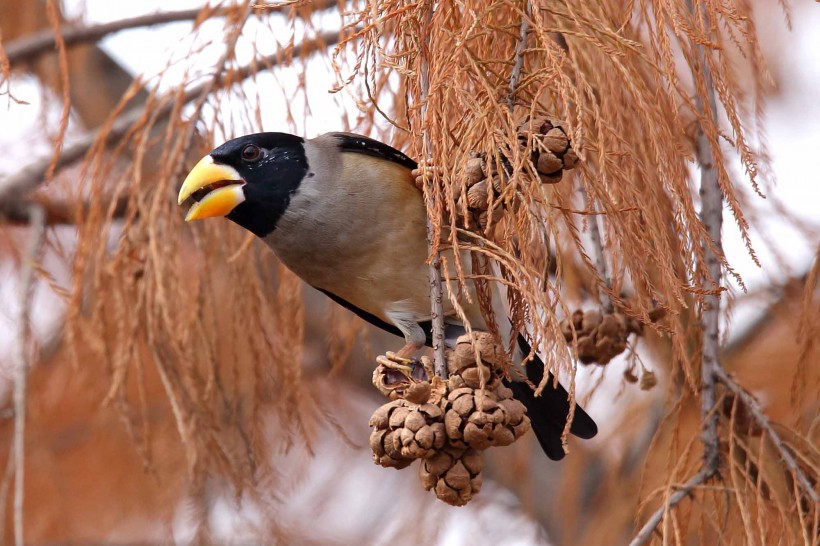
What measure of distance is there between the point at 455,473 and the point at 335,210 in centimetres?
89

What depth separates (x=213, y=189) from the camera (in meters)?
2.00

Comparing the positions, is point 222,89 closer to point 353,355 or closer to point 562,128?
point 562,128

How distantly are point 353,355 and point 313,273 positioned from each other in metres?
1.45

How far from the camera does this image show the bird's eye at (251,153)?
203 centimetres

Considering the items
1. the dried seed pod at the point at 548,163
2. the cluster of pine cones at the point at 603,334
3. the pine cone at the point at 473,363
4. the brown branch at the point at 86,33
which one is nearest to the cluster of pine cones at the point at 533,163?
the dried seed pod at the point at 548,163

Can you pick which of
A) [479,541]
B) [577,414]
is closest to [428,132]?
[577,414]

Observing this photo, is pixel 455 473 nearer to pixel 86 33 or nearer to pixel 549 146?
pixel 549 146

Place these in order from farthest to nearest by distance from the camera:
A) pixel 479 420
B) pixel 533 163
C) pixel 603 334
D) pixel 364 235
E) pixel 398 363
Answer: pixel 364 235
pixel 603 334
pixel 398 363
pixel 533 163
pixel 479 420

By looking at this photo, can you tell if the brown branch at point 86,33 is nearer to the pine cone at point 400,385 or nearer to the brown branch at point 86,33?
the brown branch at point 86,33

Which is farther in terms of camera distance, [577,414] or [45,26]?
[45,26]

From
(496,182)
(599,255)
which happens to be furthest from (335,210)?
(496,182)

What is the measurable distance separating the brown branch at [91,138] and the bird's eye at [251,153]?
5.9 inches

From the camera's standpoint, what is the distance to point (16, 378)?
191 cm

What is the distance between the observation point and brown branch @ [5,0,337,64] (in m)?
2.65
